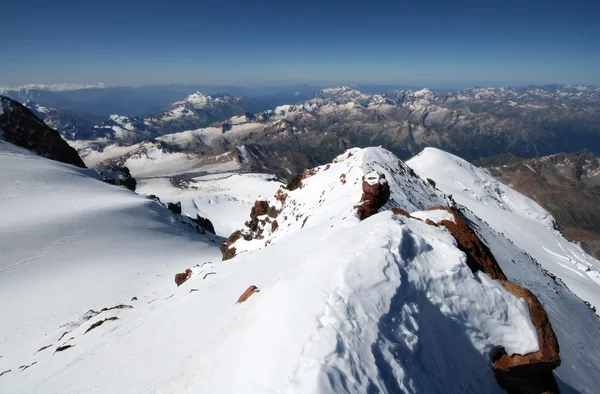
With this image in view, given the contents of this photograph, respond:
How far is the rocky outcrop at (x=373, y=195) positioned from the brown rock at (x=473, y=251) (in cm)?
1091

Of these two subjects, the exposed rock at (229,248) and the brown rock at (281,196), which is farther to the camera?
the brown rock at (281,196)

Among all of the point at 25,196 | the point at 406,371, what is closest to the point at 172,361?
the point at 406,371

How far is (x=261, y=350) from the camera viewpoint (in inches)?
344

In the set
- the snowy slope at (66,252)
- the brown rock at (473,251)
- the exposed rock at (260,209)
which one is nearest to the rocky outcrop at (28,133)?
the snowy slope at (66,252)

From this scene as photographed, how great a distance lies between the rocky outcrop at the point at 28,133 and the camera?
6706 centimetres

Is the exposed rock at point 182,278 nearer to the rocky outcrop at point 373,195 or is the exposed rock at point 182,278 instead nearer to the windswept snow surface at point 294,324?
the windswept snow surface at point 294,324

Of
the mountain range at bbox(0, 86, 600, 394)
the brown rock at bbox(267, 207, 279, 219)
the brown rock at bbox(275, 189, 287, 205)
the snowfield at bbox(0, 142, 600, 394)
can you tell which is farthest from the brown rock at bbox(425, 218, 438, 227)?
the brown rock at bbox(275, 189, 287, 205)

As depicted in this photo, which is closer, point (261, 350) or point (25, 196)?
point (261, 350)

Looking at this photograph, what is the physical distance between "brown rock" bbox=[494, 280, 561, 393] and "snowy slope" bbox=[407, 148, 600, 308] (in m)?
54.2

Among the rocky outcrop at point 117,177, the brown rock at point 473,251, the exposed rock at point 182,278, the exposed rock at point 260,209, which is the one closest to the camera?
the brown rock at point 473,251

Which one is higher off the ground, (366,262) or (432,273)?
(366,262)

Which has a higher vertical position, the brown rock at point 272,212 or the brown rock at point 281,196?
the brown rock at point 281,196

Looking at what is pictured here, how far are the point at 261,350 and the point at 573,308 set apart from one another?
113 feet

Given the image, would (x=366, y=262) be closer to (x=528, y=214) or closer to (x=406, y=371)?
(x=406, y=371)
